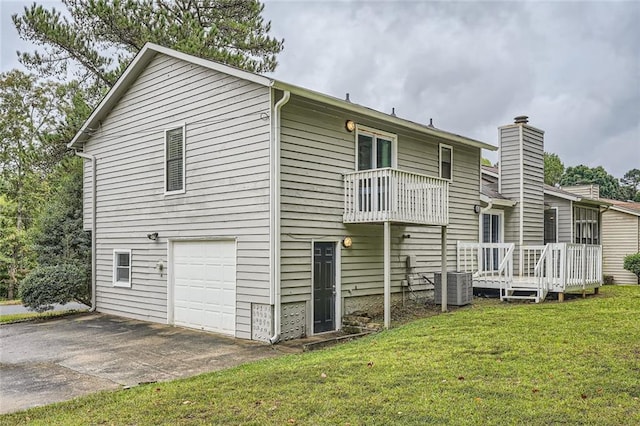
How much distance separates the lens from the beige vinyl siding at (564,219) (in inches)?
717

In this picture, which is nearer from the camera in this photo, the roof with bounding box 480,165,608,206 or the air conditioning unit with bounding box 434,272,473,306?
the air conditioning unit with bounding box 434,272,473,306

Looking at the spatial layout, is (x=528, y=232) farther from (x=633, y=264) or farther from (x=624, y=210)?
(x=624, y=210)

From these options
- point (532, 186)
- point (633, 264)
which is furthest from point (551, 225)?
point (633, 264)

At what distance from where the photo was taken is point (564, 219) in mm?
18359

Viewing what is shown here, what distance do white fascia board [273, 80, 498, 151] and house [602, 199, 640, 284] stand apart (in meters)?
11.3

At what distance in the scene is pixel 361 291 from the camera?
11.3 meters

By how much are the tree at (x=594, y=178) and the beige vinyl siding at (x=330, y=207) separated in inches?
1985

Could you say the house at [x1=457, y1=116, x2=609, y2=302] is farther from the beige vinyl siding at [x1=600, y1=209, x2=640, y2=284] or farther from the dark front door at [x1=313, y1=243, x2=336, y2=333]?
the dark front door at [x1=313, y1=243, x2=336, y2=333]

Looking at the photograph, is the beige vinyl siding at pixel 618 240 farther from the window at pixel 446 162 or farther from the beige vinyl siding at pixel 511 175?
the window at pixel 446 162

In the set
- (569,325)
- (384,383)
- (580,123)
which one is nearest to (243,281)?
(384,383)

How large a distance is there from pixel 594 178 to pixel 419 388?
60273 millimetres

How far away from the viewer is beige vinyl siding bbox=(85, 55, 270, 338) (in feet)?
32.6

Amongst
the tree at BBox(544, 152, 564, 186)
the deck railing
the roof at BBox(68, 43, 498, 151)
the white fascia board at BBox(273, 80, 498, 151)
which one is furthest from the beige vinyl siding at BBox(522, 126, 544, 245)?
the tree at BBox(544, 152, 564, 186)

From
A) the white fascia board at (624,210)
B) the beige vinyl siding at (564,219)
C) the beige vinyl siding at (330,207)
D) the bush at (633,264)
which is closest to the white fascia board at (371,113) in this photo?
the beige vinyl siding at (330,207)
